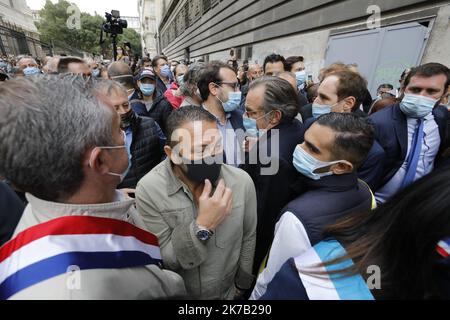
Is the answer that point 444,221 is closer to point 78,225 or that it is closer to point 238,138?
point 78,225

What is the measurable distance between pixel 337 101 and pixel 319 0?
21.7ft

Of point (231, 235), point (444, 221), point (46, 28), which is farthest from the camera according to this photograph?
point (46, 28)

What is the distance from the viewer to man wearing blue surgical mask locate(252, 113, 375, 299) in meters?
1.19

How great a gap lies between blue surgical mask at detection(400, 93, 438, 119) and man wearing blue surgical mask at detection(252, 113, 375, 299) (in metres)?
1.28

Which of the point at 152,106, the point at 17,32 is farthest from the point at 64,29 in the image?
the point at 152,106

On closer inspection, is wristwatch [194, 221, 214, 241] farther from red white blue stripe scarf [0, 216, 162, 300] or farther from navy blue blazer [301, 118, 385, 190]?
navy blue blazer [301, 118, 385, 190]

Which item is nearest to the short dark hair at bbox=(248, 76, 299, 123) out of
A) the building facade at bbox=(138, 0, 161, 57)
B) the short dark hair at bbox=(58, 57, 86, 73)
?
the short dark hair at bbox=(58, 57, 86, 73)

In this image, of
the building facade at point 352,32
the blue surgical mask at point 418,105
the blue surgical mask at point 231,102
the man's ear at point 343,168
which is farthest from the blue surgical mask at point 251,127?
the building facade at point 352,32

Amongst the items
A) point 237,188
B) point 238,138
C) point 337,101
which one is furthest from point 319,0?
point 237,188

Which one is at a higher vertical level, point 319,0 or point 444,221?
point 319,0

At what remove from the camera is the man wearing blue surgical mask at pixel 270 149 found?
66.9 inches

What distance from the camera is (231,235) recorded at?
4.84 ft

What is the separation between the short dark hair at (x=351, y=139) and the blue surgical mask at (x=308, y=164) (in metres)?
0.08

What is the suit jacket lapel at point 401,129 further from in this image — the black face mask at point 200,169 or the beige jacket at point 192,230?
the black face mask at point 200,169
